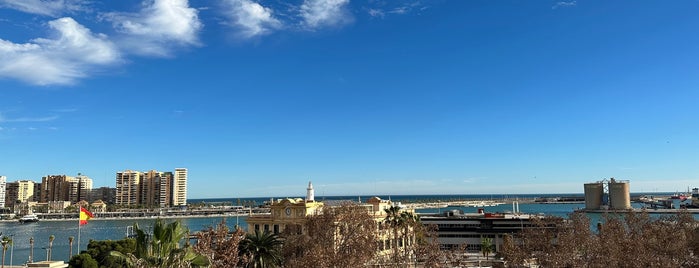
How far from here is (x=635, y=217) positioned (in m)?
46.1

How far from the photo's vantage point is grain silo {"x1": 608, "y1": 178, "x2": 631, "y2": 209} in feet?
636

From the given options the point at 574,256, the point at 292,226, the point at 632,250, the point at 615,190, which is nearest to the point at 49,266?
the point at 292,226

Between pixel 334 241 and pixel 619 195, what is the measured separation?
187999mm

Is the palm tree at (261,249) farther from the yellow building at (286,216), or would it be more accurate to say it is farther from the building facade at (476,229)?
the building facade at (476,229)

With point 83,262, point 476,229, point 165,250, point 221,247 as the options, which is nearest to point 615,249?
point 221,247

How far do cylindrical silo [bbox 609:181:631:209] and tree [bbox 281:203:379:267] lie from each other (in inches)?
7038

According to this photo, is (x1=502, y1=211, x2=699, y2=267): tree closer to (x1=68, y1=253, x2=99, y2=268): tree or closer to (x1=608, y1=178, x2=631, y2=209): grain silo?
(x1=68, y1=253, x2=99, y2=268): tree

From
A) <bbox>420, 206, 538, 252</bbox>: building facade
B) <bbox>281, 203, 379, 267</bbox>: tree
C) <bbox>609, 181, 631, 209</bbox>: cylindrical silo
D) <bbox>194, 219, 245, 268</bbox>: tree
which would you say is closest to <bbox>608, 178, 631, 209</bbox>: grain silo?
<bbox>609, 181, 631, 209</bbox>: cylindrical silo

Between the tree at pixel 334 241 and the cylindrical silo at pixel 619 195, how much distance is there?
17877 cm

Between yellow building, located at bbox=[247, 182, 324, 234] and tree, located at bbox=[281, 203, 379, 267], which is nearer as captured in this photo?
tree, located at bbox=[281, 203, 379, 267]

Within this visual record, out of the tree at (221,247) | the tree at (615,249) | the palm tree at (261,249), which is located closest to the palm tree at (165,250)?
the tree at (221,247)

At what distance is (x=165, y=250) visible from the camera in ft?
56.1

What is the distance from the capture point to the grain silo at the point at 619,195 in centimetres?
19375

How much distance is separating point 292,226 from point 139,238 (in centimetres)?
3782
